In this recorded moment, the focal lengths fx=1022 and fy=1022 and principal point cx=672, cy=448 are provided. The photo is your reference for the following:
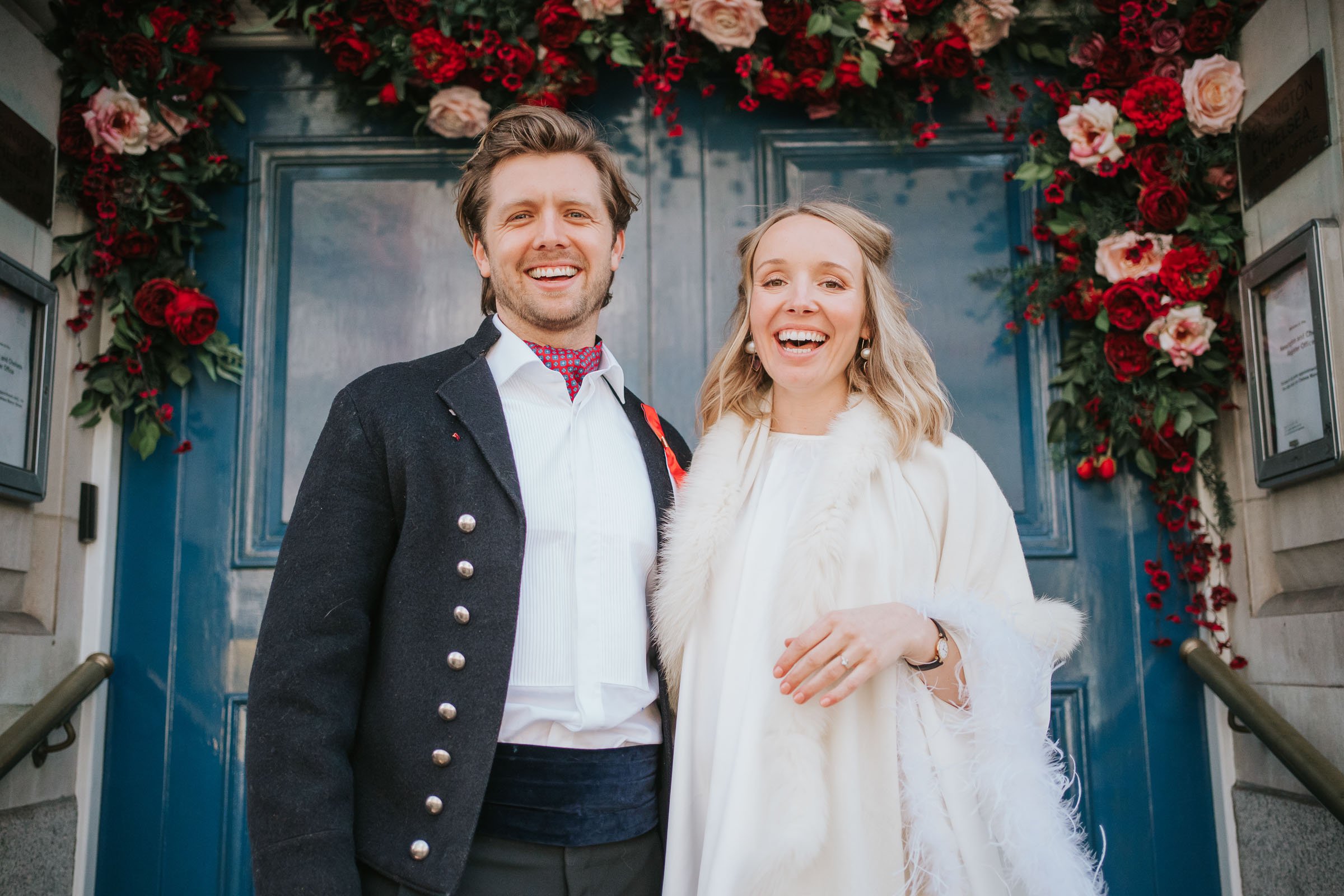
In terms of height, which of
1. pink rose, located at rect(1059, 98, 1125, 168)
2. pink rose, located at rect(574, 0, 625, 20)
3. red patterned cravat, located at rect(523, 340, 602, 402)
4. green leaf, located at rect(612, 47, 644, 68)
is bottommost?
red patterned cravat, located at rect(523, 340, 602, 402)

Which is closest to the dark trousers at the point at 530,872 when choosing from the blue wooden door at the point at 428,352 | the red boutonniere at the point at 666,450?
the red boutonniere at the point at 666,450

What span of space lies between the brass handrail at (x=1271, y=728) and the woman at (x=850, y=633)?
0.61 m

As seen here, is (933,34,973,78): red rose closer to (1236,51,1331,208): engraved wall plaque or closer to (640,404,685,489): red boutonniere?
(1236,51,1331,208): engraved wall plaque

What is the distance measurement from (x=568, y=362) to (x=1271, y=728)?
1934mm

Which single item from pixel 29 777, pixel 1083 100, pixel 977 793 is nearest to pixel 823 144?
pixel 1083 100

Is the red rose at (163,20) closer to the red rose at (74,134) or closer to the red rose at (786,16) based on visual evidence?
the red rose at (74,134)

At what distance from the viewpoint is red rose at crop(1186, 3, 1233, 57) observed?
287 centimetres

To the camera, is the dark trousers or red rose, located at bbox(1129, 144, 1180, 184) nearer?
the dark trousers

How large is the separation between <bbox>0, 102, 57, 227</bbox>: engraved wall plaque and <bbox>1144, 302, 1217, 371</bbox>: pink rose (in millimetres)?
3110

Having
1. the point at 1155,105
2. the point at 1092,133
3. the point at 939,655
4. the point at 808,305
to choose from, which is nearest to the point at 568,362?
the point at 808,305

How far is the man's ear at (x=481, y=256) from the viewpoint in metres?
2.31

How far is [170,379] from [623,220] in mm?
1547

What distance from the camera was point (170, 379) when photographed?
3.09 metres

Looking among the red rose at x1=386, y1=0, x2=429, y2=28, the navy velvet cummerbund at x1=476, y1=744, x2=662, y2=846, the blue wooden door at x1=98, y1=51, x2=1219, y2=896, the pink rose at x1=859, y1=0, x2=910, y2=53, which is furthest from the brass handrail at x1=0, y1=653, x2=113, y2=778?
the pink rose at x1=859, y1=0, x2=910, y2=53
